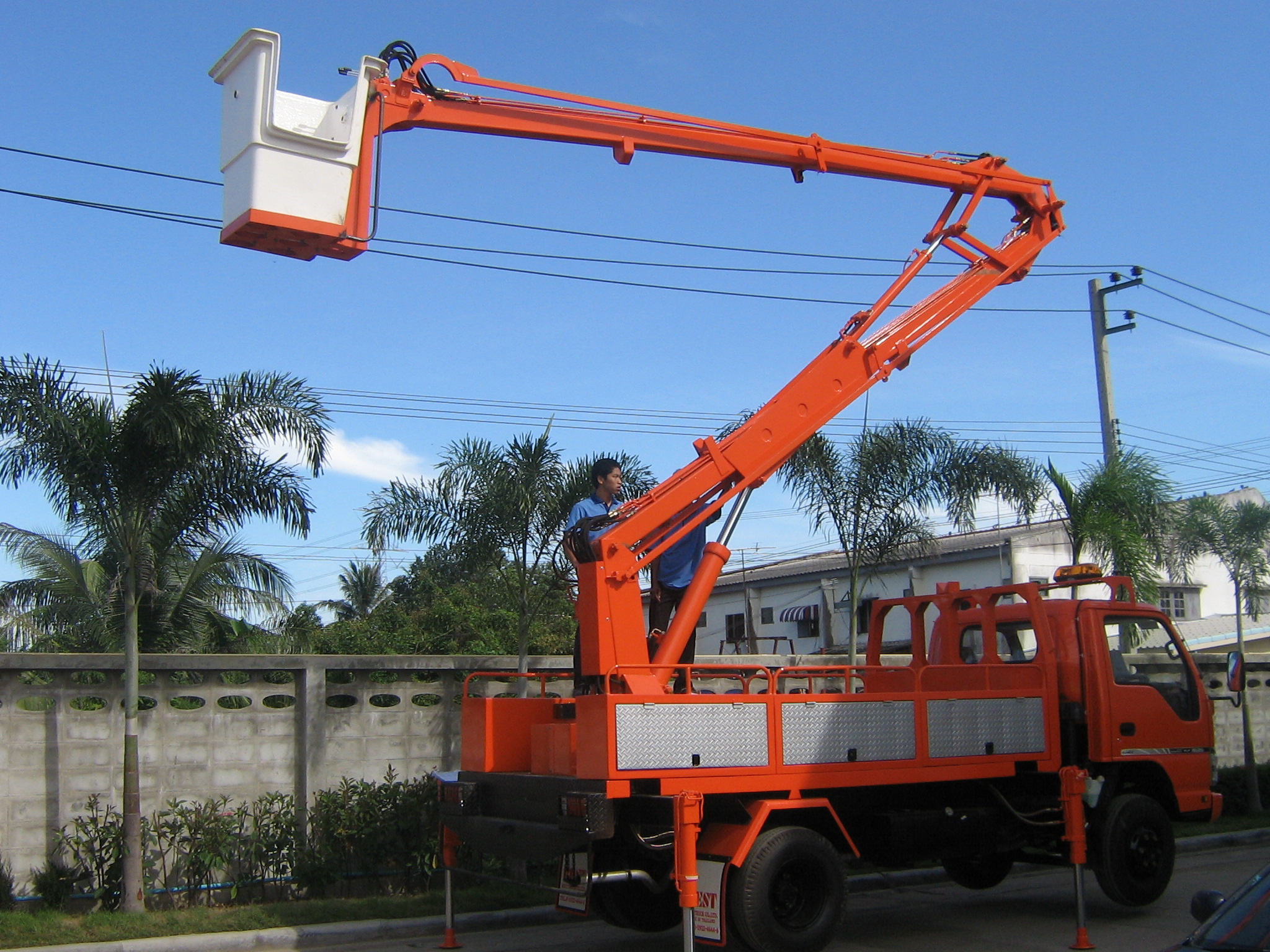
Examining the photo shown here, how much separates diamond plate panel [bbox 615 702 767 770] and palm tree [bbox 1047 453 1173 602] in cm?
947

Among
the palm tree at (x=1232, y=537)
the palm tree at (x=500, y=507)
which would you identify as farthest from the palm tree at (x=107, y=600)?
the palm tree at (x=1232, y=537)

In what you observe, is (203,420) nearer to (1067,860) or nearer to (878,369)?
(878,369)

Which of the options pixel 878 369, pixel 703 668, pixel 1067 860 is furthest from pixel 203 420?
pixel 1067 860

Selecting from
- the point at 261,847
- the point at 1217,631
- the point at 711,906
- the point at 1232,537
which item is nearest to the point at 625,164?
the point at 711,906

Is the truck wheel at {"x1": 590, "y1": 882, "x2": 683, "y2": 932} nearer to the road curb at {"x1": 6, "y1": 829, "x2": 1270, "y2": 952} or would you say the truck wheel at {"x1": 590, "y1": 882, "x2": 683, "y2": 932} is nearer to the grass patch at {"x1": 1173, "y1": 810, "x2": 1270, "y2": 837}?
the road curb at {"x1": 6, "y1": 829, "x2": 1270, "y2": 952}

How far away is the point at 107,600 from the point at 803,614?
884 inches

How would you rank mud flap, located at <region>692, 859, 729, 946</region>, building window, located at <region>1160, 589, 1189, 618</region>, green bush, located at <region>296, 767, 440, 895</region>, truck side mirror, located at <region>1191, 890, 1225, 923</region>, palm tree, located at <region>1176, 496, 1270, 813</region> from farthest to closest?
1. building window, located at <region>1160, 589, 1189, 618</region>
2. palm tree, located at <region>1176, 496, 1270, 813</region>
3. green bush, located at <region>296, 767, 440, 895</region>
4. mud flap, located at <region>692, 859, 729, 946</region>
5. truck side mirror, located at <region>1191, 890, 1225, 923</region>

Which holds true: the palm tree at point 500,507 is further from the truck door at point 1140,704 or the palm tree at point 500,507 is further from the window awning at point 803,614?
the window awning at point 803,614

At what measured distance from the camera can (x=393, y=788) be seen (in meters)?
10.3

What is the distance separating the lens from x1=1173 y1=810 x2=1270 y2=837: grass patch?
13805mm

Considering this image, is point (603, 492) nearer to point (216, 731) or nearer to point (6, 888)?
point (216, 731)

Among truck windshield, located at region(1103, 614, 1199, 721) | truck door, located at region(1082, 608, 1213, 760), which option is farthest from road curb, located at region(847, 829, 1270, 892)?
truck windshield, located at region(1103, 614, 1199, 721)

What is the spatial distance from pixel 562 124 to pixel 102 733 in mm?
6099

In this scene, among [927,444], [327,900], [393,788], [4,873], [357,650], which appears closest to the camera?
[4,873]
